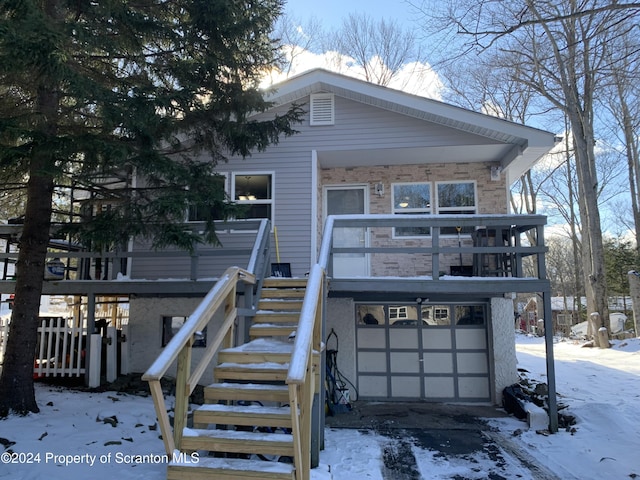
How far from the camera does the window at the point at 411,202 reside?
9.63 metres

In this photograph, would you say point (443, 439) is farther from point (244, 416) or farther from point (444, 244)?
point (444, 244)

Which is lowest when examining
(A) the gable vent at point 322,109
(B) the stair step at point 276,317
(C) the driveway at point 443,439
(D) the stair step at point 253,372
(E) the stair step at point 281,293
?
(C) the driveway at point 443,439

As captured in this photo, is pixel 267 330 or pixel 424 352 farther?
pixel 424 352

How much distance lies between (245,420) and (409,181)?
691cm

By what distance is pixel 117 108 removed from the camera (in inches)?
203

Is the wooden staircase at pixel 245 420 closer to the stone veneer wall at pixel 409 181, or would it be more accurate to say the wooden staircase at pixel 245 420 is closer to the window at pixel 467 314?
the stone veneer wall at pixel 409 181

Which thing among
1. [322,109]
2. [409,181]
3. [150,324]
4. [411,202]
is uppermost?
[322,109]

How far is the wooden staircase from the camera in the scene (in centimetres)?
374

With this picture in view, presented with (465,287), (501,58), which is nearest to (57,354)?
(465,287)

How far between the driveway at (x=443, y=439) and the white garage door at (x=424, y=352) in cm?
40

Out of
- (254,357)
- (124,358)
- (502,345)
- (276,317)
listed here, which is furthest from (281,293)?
(502,345)

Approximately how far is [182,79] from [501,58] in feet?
40.6

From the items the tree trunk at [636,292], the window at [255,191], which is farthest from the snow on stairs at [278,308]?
the tree trunk at [636,292]

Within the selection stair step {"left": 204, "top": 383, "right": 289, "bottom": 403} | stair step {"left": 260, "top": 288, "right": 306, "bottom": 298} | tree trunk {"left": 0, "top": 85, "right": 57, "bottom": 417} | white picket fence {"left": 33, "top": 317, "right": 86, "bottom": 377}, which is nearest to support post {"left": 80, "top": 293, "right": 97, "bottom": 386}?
white picket fence {"left": 33, "top": 317, "right": 86, "bottom": 377}
